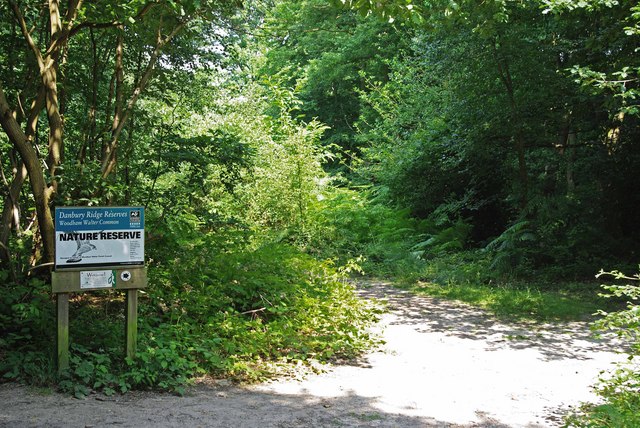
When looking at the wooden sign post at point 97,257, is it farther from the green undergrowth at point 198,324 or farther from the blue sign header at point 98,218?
the green undergrowth at point 198,324

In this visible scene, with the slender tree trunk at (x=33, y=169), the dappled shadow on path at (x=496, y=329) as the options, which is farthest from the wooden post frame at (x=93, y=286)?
the dappled shadow on path at (x=496, y=329)

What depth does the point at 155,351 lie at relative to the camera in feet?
18.7

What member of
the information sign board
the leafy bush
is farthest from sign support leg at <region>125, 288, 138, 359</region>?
the leafy bush

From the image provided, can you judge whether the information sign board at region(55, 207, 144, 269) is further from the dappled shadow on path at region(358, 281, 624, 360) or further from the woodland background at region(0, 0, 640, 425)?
the dappled shadow on path at region(358, 281, 624, 360)

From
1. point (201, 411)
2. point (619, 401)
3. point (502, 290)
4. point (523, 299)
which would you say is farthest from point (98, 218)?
point (502, 290)

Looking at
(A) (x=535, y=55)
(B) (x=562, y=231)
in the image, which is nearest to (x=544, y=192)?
(B) (x=562, y=231)

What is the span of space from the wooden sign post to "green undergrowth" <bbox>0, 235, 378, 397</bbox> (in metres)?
0.30

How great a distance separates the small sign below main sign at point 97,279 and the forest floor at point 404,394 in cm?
100

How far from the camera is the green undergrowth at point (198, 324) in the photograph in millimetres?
5418

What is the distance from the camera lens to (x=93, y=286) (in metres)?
5.51

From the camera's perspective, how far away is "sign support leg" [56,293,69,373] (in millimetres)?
5250

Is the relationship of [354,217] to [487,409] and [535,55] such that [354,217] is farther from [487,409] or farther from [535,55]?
[487,409]

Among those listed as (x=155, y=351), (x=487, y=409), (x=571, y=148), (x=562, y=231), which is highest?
(x=571, y=148)

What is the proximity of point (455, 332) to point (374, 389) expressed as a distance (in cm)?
286
